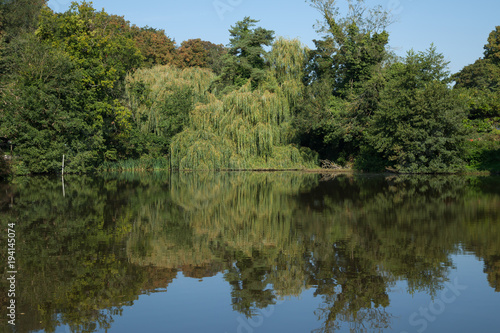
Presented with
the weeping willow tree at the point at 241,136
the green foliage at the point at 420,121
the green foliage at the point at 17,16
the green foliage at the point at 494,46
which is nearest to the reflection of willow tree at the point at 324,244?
the green foliage at the point at 420,121

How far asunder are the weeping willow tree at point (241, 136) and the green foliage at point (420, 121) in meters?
7.60

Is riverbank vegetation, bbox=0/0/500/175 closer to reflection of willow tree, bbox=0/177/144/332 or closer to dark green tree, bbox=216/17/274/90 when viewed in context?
dark green tree, bbox=216/17/274/90

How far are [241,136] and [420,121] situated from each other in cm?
1375

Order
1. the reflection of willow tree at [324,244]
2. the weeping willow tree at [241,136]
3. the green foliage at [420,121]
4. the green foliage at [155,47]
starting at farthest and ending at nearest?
1. the green foliage at [155,47]
2. the weeping willow tree at [241,136]
3. the green foliage at [420,121]
4. the reflection of willow tree at [324,244]

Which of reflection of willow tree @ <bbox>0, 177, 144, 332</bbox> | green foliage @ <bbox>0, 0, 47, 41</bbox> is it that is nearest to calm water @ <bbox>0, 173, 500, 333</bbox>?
reflection of willow tree @ <bbox>0, 177, 144, 332</bbox>

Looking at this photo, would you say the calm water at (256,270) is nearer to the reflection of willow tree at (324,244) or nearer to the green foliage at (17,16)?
the reflection of willow tree at (324,244)

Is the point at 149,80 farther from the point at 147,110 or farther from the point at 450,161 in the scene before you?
the point at 450,161

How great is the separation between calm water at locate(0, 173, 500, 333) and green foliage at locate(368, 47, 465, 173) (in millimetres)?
20676

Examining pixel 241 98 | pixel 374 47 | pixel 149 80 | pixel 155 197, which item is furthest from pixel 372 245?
pixel 149 80

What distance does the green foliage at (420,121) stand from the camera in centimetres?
3497

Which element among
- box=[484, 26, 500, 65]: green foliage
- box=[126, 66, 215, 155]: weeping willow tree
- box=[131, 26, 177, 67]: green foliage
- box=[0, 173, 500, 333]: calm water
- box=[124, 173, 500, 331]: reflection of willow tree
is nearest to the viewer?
box=[0, 173, 500, 333]: calm water

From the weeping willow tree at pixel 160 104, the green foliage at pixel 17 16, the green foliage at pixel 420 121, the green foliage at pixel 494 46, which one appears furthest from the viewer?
the green foliage at pixel 494 46

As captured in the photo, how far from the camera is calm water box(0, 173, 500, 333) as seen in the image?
19.8ft

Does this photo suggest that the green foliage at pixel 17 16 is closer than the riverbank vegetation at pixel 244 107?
No
